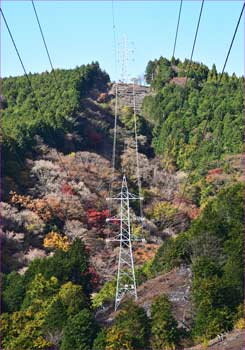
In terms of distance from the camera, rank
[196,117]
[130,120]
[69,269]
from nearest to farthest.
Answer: [69,269]
[196,117]
[130,120]

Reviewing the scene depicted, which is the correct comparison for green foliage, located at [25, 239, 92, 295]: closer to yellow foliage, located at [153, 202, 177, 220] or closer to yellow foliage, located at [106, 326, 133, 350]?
yellow foliage, located at [106, 326, 133, 350]

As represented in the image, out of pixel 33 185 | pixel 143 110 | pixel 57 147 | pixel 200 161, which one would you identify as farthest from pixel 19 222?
pixel 143 110

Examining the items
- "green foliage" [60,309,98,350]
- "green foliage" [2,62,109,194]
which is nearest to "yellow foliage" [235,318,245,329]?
"green foliage" [60,309,98,350]

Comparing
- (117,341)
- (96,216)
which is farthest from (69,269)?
(96,216)

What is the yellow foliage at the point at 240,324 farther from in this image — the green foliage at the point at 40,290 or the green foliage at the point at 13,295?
the green foliage at the point at 13,295

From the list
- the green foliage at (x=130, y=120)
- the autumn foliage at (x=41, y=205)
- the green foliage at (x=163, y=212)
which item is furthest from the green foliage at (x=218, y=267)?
the green foliage at (x=130, y=120)

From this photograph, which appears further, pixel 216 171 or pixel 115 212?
pixel 216 171

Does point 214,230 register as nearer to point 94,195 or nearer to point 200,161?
point 94,195

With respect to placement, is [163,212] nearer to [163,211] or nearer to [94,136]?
[163,211]
